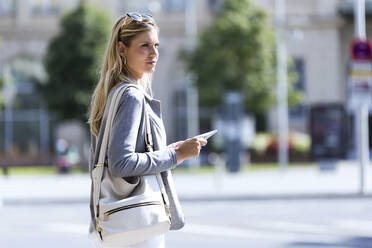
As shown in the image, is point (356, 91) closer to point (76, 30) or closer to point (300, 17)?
point (76, 30)

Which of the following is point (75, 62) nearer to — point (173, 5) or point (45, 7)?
point (45, 7)

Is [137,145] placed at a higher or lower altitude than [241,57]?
lower

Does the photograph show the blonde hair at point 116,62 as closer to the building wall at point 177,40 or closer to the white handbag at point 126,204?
the white handbag at point 126,204

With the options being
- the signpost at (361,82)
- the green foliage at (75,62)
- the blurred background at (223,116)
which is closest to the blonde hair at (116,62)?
the blurred background at (223,116)

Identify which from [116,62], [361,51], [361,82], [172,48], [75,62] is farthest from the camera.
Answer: [172,48]

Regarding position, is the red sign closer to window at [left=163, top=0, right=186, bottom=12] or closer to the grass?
the grass

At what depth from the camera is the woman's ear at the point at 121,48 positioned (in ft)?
11.8

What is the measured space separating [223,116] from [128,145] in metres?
27.6

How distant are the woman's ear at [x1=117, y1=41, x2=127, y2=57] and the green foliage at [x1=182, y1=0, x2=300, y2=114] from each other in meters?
32.4

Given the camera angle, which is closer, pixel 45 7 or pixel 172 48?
pixel 172 48

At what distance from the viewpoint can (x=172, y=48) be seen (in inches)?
1806

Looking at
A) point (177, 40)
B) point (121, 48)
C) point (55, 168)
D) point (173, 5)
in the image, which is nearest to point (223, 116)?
point (55, 168)

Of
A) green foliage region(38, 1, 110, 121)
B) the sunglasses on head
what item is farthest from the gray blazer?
green foliage region(38, 1, 110, 121)

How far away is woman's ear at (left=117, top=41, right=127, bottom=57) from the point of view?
359cm
